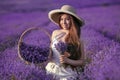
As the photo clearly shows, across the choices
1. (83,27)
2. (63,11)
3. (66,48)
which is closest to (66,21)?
(63,11)

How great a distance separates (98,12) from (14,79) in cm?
108

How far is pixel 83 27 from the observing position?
3.11 metres

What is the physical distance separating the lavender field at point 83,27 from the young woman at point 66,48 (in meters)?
0.09

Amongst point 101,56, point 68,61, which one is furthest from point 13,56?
point 101,56

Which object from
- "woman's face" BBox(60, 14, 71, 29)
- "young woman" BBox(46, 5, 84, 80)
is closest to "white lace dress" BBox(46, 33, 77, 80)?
"young woman" BBox(46, 5, 84, 80)

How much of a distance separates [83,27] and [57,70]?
1.86 feet

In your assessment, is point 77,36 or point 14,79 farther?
point 77,36

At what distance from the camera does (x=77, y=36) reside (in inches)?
110

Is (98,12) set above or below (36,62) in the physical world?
Answer: above

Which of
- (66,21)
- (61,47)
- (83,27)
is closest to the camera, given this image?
(61,47)

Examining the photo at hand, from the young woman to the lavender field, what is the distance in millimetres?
88

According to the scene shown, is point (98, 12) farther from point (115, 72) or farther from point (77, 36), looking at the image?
point (115, 72)

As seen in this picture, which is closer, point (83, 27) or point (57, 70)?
point (57, 70)

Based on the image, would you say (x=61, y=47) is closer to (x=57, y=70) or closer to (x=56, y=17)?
(x=57, y=70)
